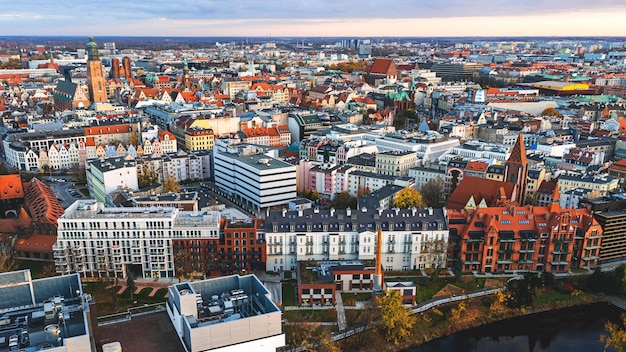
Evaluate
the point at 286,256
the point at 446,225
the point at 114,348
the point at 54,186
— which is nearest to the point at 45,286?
the point at 114,348

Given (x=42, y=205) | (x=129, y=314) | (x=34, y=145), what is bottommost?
(x=129, y=314)

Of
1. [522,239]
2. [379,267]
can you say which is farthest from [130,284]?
[522,239]

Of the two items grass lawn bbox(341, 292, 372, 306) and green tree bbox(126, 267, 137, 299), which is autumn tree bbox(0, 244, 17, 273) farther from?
grass lawn bbox(341, 292, 372, 306)

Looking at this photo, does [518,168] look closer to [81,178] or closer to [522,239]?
[522,239]

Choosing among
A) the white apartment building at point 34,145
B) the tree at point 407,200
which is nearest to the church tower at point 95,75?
the white apartment building at point 34,145

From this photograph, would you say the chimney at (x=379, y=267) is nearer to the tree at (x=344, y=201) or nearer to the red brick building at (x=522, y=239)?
the red brick building at (x=522, y=239)

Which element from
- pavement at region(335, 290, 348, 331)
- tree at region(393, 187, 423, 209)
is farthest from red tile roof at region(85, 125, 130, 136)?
pavement at region(335, 290, 348, 331)
